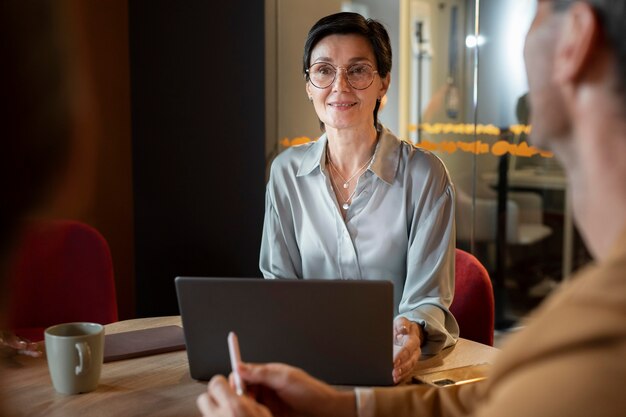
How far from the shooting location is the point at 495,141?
4398mm

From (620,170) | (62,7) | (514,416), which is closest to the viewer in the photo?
(62,7)

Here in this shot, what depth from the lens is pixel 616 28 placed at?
0.80 meters

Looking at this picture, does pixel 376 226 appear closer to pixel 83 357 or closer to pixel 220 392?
pixel 83 357

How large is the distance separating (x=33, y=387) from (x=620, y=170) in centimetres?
127

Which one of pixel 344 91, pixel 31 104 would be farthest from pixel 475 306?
pixel 31 104

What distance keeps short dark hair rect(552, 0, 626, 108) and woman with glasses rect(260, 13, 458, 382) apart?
127cm

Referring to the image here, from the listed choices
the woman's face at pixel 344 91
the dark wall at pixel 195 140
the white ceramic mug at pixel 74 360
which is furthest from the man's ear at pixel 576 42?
the dark wall at pixel 195 140

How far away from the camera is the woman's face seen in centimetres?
230

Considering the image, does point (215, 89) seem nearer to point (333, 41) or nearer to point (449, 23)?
point (449, 23)

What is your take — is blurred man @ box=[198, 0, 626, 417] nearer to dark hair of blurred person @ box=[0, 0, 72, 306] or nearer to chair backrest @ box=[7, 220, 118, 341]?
dark hair of blurred person @ box=[0, 0, 72, 306]

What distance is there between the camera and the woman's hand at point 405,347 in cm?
162

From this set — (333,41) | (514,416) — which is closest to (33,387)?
(514,416)

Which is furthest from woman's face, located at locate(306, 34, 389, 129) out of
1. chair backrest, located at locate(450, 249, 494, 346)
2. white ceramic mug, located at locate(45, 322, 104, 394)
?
white ceramic mug, located at locate(45, 322, 104, 394)

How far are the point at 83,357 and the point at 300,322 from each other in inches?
17.5
